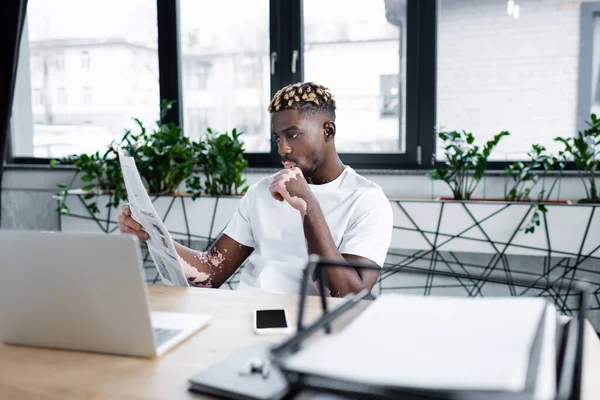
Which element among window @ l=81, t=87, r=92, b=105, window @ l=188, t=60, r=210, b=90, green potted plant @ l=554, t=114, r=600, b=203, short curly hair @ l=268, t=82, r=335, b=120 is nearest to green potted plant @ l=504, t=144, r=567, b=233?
green potted plant @ l=554, t=114, r=600, b=203

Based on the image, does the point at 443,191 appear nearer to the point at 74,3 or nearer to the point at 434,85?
the point at 434,85

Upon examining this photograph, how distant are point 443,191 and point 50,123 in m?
2.31

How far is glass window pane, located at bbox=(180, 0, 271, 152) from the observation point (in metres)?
2.94

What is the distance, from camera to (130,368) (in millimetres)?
812

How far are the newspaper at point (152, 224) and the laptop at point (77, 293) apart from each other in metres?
0.33

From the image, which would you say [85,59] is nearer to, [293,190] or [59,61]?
[59,61]

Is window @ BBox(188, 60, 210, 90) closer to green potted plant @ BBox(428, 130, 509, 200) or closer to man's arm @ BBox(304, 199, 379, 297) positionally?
green potted plant @ BBox(428, 130, 509, 200)

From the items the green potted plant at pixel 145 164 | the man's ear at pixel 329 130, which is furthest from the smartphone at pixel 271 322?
the green potted plant at pixel 145 164

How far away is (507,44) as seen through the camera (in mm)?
2604

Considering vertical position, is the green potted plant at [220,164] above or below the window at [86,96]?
below

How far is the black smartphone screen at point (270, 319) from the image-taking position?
38.5 inches

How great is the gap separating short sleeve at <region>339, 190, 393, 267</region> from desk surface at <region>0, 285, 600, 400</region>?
42cm

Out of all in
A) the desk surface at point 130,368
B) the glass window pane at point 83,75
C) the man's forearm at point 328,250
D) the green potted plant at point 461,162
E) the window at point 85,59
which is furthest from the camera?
the window at point 85,59

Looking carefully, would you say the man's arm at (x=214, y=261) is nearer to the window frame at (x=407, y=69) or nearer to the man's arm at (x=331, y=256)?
the man's arm at (x=331, y=256)
